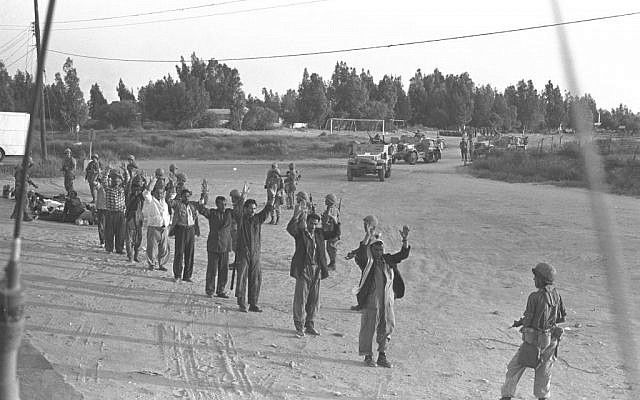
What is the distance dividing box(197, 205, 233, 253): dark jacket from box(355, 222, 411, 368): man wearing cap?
3210 millimetres

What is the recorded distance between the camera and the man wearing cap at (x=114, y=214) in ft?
43.3

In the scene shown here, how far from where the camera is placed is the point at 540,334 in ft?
21.3

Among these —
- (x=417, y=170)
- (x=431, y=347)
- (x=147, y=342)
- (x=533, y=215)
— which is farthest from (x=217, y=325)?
(x=417, y=170)

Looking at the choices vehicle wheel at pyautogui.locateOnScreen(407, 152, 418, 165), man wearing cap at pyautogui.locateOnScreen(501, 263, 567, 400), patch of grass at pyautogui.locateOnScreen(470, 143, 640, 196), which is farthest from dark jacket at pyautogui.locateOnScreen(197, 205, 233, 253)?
vehicle wheel at pyautogui.locateOnScreen(407, 152, 418, 165)

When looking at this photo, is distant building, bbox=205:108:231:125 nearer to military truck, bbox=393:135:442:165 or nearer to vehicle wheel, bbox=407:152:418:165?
military truck, bbox=393:135:442:165

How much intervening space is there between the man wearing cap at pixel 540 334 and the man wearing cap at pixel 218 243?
5089 millimetres

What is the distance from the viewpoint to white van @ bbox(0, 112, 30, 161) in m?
35.8

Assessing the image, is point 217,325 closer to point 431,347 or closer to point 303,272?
point 303,272

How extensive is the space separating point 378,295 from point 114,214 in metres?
7.15

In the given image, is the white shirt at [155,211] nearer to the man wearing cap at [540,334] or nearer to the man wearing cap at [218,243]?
the man wearing cap at [218,243]

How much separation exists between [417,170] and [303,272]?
34.9m

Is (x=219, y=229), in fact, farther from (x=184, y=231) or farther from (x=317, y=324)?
(x=317, y=324)

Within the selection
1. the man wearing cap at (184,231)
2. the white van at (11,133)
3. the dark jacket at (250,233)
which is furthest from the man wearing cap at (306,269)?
the white van at (11,133)

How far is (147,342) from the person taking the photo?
334 inches
